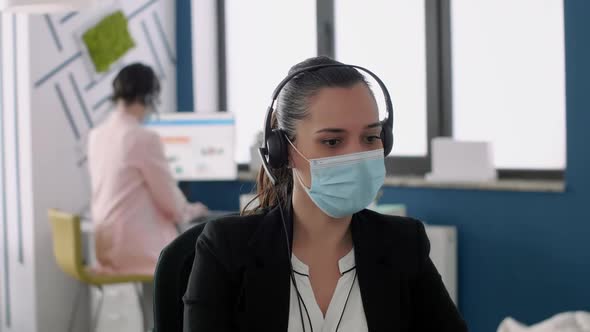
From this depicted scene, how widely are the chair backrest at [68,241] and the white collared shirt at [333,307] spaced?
198 cm

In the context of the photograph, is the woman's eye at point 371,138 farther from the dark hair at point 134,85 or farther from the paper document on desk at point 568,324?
the dark hair at point 134,85

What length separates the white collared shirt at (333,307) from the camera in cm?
136

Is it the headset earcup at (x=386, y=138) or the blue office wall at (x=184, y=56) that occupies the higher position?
the blue office wall at (x=184, y=56)

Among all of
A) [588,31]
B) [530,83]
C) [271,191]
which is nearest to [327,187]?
[271,191]

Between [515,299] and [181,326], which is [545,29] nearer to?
[515,299]

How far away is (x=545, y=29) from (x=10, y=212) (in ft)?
8.34

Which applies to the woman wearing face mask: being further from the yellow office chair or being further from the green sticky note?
the green sticky note

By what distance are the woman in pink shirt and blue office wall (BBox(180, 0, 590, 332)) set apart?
1.13 meters

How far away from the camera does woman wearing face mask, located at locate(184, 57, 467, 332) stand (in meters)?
1.34

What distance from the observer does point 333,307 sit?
1372mm

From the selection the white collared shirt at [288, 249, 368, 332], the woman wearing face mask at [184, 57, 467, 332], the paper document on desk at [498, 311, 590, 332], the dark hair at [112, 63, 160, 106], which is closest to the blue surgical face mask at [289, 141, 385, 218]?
the woman wearing face mask at [184, 57, 467, 332]

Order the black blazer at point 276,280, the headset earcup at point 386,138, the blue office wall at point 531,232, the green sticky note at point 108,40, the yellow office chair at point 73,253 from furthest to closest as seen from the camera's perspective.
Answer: the green sticky note at point 108,40
the yellow office chair at point 73,253
the blue office wall at point 531,232
the headset earcup at point 386,138
the black blazer at point 276,280

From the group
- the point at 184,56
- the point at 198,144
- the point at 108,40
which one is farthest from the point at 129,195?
the point at 184,56

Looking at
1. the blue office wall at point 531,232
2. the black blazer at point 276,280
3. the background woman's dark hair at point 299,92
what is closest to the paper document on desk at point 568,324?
the black blazer at point 276,280
